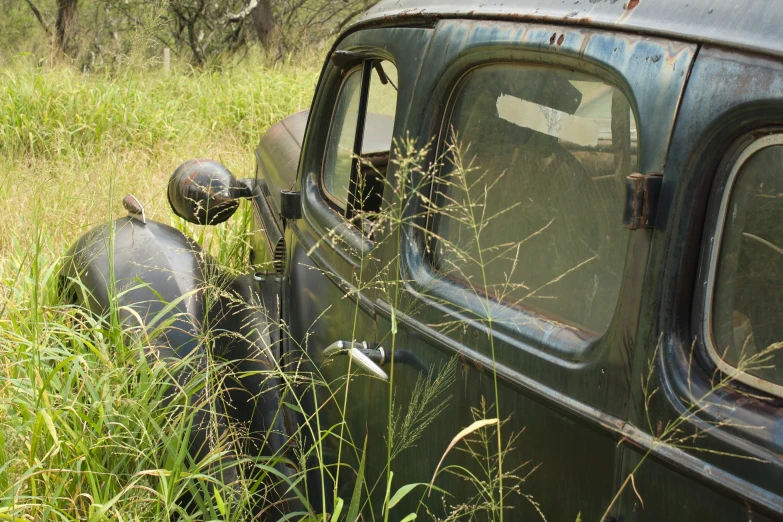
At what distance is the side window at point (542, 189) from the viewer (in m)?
1.47

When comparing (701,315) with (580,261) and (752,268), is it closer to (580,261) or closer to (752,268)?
(752,268)

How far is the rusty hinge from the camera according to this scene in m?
1.27

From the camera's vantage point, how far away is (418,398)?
1.83 meters

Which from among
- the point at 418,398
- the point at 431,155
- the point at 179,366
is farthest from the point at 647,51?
the point at 179,366

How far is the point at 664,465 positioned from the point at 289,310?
1.68 m

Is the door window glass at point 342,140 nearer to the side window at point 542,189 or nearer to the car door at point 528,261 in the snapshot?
the car door at point 528,261

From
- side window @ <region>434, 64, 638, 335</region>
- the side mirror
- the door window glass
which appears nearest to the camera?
side window @ <region>434, 64, 638, 335</region>

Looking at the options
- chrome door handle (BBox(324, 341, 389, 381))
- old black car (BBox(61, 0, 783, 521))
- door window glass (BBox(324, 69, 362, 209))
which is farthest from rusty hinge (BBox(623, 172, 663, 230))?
door window glass (BBox(324, 69, 362, 209))

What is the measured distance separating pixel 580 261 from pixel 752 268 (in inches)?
14.2

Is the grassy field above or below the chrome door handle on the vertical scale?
below

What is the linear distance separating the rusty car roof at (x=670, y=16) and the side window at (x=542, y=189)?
10 cm

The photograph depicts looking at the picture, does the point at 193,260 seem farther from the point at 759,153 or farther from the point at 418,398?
the point at 759,153

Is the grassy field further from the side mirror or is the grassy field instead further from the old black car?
the old black car

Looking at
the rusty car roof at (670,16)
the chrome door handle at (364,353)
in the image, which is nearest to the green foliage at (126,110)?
the chrome door handle at (364,353)
